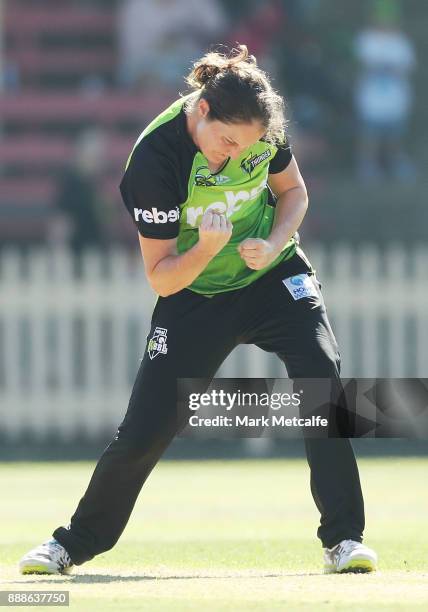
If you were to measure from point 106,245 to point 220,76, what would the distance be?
8423mm

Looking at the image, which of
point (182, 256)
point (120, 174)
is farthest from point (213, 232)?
point (120, 174)

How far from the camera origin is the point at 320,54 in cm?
1648

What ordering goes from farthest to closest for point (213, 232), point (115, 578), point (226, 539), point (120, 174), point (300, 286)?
point (120, 174) < point (226, 539) < point (300, 286) < point (115, 578) < point (213, 232)

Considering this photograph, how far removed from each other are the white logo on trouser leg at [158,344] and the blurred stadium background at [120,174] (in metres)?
6.59

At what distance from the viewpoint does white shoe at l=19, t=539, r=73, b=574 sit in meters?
5.93

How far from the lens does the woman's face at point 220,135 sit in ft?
18.4

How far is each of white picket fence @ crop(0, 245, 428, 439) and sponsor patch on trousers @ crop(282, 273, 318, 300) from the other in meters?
6.61

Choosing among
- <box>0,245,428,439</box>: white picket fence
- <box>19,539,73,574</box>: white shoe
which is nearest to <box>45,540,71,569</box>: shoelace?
<box>19,539,73,574</box>: white shoe

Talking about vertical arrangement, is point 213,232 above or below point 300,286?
above

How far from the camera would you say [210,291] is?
19.7 feet

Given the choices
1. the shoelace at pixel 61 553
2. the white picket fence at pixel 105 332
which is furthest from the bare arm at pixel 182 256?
the white picket fence at pixel 105 332

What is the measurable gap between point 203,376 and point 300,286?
0.53 meters

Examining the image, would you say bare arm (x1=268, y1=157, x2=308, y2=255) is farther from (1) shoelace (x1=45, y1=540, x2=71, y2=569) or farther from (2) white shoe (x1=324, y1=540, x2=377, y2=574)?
(1) shoelace (x1=45, y1=540, x2=71, y2=569)

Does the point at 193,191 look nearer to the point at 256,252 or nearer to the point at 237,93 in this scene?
the point at 256,252
